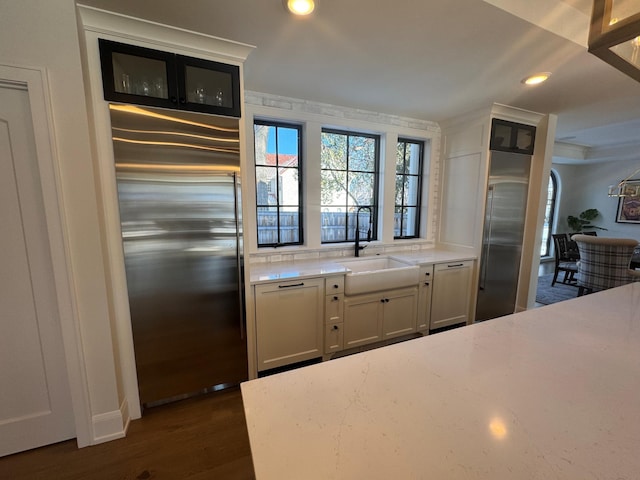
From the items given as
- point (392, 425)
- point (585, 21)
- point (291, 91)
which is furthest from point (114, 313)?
point (585, 21)

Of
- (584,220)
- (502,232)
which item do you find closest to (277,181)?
(502,232)

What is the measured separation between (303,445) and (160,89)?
201 cm

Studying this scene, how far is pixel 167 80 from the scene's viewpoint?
5.44 feet

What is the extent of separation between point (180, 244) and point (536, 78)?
301cm

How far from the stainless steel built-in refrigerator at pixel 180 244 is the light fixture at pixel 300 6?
0.74 meters

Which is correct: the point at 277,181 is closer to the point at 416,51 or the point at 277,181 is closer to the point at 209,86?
the point at 209,86

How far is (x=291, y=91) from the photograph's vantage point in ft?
7.95

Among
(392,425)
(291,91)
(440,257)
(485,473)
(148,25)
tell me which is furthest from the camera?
(440,257)

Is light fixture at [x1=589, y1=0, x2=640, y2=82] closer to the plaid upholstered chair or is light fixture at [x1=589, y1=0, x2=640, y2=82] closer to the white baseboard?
the white baseboard

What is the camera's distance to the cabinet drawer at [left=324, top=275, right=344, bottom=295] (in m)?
2.29

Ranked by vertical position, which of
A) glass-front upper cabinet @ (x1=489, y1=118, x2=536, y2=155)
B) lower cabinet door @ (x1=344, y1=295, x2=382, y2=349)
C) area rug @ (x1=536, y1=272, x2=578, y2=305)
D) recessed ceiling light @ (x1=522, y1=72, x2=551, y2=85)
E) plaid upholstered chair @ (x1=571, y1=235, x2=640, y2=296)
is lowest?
area rug @ (x1=536, y1=272, x2=578, y2=305)

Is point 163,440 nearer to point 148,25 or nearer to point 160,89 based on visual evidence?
point 160,89

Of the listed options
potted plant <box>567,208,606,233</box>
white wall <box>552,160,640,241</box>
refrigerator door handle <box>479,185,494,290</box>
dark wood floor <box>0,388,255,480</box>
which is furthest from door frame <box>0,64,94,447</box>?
potted plant <box>567,208,606,233</box>

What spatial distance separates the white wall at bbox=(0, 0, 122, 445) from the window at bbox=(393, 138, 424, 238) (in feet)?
9.64
